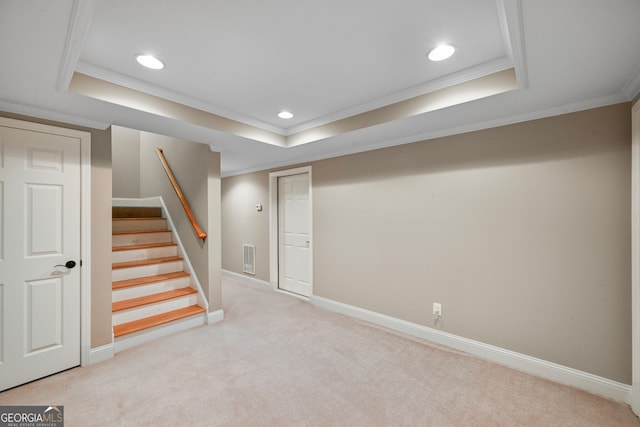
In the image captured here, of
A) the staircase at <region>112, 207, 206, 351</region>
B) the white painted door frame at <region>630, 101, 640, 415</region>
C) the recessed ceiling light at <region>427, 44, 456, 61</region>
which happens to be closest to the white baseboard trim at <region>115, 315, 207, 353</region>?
the staircase at <region>112, 207, 206, 351</region>

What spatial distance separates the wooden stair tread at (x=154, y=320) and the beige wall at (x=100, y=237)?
166mm

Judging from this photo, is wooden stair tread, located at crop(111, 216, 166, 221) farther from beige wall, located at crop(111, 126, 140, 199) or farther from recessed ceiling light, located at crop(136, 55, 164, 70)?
recessed ceiling light, located at crop(136, 55, 164, 70)

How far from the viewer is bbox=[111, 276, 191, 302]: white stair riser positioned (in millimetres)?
3059

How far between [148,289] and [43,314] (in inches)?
42.7

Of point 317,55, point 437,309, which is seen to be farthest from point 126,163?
point 437,309

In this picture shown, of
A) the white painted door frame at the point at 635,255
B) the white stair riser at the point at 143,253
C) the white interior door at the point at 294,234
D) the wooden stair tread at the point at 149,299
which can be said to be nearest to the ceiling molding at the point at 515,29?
the white painted door frame at the point at 635,255

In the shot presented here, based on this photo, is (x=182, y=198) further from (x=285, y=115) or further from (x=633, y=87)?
(x=633, y=87)

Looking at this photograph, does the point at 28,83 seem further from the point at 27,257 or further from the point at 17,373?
the point at 17,373

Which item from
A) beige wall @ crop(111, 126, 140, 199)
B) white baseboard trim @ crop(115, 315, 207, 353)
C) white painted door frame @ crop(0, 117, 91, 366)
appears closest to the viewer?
white painted door frame @ crop(0, 117, 91, 366)

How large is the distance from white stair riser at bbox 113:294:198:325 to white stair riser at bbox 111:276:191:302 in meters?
0.27

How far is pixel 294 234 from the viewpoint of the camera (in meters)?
4.52

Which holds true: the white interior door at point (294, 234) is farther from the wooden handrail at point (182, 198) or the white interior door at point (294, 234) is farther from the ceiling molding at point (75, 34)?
the ceiling molding at point (75, 34)

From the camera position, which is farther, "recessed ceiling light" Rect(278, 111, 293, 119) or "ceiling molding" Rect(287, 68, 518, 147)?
"recessed ceiling light" Rect(278, 111, 293, 119)

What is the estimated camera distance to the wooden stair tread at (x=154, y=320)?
2724 millimetres
